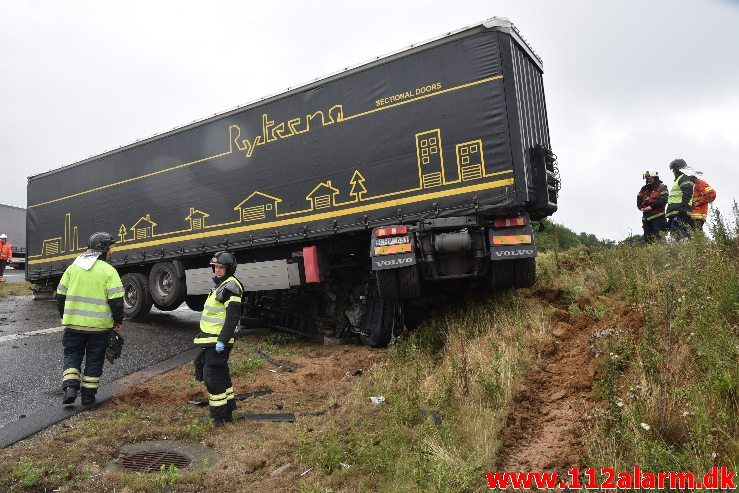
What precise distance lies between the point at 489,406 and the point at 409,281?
251 cm

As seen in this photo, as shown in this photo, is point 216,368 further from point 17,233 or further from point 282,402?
point 17,233

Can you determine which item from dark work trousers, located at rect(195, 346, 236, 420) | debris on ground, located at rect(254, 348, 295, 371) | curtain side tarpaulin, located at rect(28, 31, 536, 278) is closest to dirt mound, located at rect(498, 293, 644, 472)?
curtain side tarpaulin, located at rect(28, 31, 536, 278)

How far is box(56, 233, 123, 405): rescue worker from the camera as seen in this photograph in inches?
209

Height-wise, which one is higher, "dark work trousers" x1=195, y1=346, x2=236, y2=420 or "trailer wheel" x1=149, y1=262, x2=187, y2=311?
"trailer wheel" x1=149, y1=262, x2=187, y2=311

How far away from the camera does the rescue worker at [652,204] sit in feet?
30.9

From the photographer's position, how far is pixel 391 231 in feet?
21.0

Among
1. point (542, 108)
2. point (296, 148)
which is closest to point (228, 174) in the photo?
point (296, 148)

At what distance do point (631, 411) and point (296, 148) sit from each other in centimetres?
606

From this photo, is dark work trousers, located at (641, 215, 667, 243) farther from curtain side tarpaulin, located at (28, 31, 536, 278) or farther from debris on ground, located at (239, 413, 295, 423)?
debris on ground, located at (239, 413, 295, 423)

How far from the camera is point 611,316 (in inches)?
207

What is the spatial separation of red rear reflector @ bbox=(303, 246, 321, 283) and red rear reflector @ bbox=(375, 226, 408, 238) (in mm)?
1513

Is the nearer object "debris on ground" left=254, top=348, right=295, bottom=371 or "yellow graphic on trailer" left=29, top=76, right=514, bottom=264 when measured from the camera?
"yellow graphic on trailer" left=29, top=76, right=514, bottom=264

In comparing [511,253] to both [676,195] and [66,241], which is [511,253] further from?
[66,241]

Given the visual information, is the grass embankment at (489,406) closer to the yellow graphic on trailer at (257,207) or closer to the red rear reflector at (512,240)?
the red rear reflector at (512,240)
